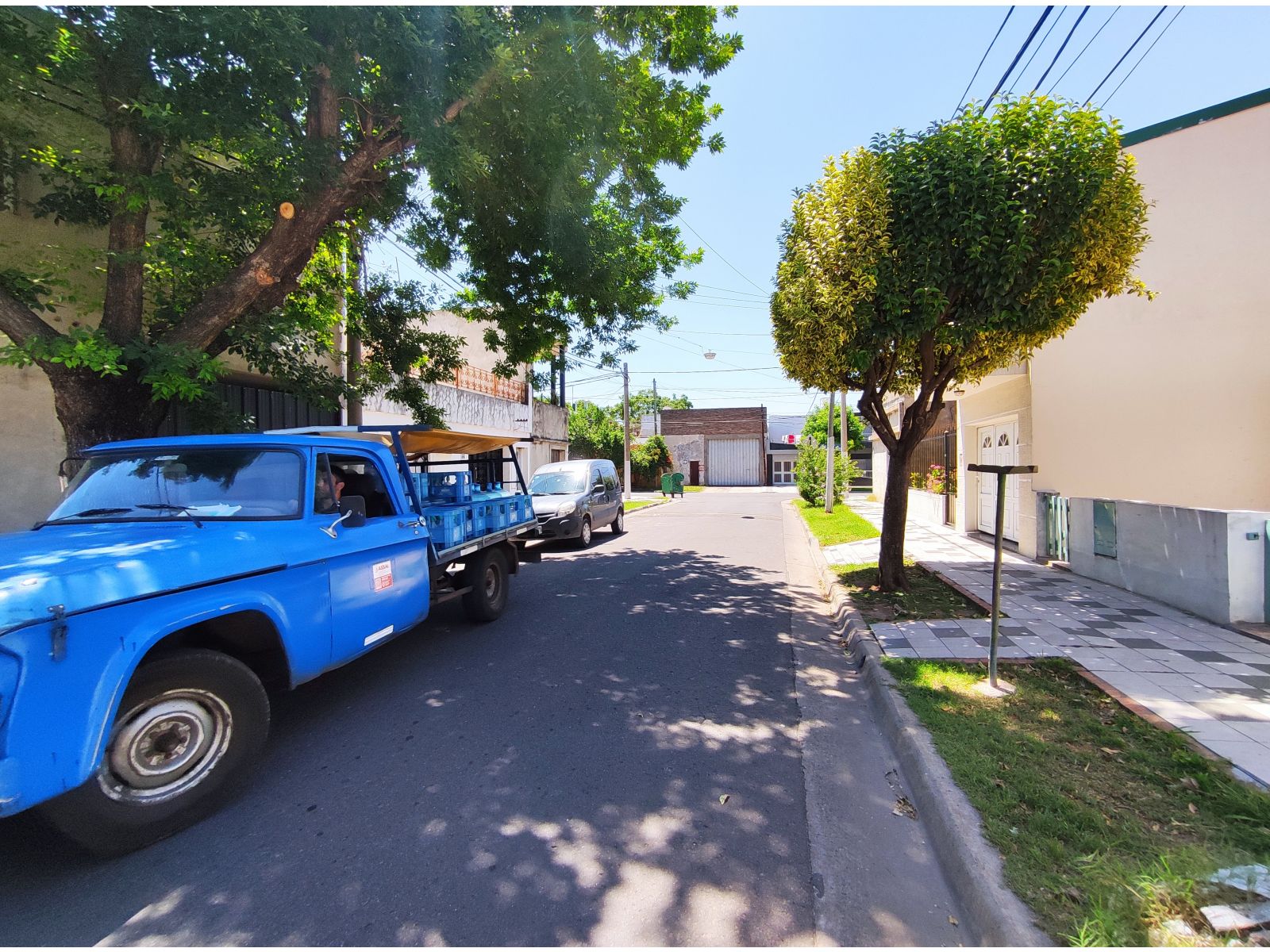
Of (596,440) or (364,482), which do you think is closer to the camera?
(364,482)

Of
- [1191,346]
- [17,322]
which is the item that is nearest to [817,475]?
[1191,346]

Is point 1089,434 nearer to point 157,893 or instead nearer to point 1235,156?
point 1235,156

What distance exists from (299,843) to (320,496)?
2073mm

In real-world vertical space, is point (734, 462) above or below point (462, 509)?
Answer: above

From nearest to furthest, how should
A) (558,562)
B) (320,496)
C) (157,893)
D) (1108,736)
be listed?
(157,893) → (1108,736) → (320,496) → (558,562)

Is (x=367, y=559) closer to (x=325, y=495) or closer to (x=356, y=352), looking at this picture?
(x=325, y=495)

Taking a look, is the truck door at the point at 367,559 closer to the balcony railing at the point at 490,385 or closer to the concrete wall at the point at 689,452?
the balcony railing at the point at 490,385

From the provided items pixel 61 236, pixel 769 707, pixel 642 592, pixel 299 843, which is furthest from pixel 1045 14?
pixel 61 236

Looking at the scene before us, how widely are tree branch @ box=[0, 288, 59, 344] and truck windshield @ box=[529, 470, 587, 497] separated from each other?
791 cm

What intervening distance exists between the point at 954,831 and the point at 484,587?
4656mm

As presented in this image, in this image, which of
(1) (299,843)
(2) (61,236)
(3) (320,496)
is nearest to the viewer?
(1) (299,843)

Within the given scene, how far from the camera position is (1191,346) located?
7871 millimetres

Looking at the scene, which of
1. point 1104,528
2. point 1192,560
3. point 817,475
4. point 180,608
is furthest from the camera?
point 817,475

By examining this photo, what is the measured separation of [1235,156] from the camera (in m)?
7.71
